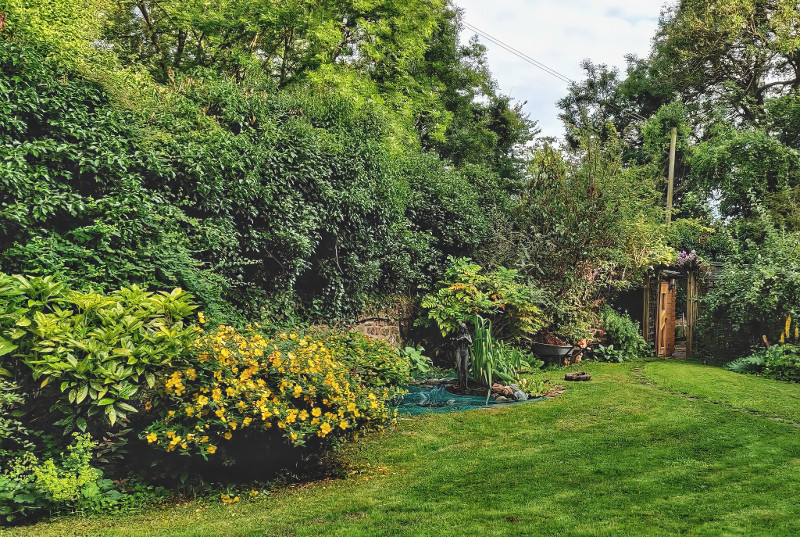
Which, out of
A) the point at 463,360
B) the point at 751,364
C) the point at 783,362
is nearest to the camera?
the point at 463,360

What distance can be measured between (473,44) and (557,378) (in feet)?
51.7

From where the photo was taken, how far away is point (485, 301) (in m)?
9.16

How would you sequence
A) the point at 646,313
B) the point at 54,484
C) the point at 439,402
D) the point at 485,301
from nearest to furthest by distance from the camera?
1. the point at 54,484
2. the point at 439,402
3. the point at 485,301
4. the point at 646,313

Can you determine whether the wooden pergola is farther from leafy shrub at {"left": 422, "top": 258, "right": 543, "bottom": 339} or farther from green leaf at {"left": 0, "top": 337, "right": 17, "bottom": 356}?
green leaf at {"left": 0, "top": 337, "right": 17, "bottom": 356}

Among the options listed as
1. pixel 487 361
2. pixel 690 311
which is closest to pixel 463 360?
pixel 487 361

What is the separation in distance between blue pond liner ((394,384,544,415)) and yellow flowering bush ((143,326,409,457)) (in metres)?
2.02

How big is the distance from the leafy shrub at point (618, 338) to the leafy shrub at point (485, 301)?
2264 mm

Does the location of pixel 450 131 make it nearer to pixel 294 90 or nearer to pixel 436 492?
pixel 294 90

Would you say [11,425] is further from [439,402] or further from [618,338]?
[618,338]

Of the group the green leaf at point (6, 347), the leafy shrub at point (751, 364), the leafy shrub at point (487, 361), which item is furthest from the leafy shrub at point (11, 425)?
the leafy shrub at point (751, 364)

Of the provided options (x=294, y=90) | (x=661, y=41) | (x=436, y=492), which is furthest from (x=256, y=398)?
(x=661, y=41)

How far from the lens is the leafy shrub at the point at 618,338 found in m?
11.6

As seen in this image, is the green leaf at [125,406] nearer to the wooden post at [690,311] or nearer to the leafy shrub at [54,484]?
the leafy shrub at [54,484]

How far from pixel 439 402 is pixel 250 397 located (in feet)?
12.1
